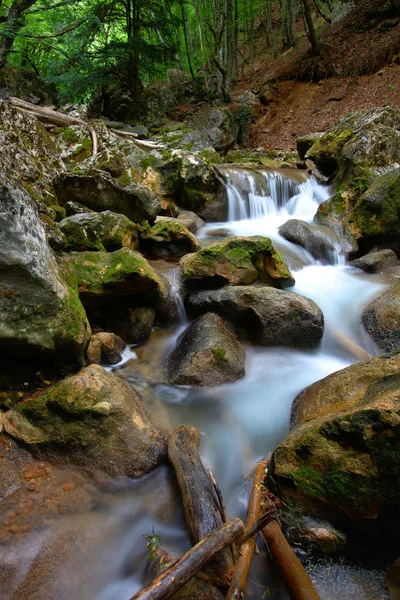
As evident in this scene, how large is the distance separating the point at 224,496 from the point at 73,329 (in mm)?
2015

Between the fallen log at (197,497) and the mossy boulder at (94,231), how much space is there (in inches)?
121

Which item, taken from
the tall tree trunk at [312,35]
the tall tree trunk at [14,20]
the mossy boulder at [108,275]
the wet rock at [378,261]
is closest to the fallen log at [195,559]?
the mossy boulder at [108,275]

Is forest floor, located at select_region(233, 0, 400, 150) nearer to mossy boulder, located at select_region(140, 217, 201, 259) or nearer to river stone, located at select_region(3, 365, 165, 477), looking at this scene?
mossy boulder, located at select_region(140, 217, 201, 259)

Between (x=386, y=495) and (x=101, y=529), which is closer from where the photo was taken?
(x=386, y=495)

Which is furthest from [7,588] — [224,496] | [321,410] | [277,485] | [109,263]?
[109,263]

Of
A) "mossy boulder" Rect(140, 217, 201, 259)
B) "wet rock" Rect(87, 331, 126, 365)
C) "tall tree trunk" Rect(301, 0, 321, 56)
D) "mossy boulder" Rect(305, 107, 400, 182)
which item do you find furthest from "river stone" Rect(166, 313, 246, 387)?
"tall tree trunk" Rect(301, 0, 321, 56)

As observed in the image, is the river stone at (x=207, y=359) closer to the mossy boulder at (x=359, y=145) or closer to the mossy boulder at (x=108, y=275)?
the mossy boulder at (x=108, y=275)

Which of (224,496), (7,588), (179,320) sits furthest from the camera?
(179,320)

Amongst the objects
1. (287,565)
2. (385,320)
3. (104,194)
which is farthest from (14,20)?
(287,565)

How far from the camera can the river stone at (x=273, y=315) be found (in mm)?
4438

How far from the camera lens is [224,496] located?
9.39 ft

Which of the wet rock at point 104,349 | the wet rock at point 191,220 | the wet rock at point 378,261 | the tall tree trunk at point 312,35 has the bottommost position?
the wet rock at point 104,349

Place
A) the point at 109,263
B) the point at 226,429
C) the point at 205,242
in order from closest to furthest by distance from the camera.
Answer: the point at 226,429 → the point at 109,263 → the point at 205,242

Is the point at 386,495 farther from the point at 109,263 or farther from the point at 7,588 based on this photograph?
the point at 109,263
